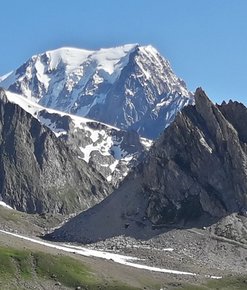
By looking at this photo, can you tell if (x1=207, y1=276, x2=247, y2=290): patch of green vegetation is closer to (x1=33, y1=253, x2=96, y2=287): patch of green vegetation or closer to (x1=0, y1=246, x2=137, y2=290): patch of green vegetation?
(x1=0, y1=246, x2=137, y2=290): patch of green vegetation

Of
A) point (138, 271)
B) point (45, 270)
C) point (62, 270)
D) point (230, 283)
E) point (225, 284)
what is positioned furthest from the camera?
point (138, 271)

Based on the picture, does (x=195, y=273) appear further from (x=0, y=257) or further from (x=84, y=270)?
(x=0, y=257)

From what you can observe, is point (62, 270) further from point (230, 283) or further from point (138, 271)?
point (230, 283)

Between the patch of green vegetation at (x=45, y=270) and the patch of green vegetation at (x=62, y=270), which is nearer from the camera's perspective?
the patch of green vegetation at (x=45, y=270)

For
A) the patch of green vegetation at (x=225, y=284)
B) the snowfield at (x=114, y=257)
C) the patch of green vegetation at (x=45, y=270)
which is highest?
the snowfield at (x=114, y=257)

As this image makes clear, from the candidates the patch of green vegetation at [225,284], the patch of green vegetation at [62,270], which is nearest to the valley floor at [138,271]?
the patch of green vegetation at [225,284]

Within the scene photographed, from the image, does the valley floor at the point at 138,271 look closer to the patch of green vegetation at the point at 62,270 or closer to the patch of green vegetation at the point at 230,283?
the patch of green vegetation at the point at 230,283

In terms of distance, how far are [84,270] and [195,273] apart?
3596 centimetres

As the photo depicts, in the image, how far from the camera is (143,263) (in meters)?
188

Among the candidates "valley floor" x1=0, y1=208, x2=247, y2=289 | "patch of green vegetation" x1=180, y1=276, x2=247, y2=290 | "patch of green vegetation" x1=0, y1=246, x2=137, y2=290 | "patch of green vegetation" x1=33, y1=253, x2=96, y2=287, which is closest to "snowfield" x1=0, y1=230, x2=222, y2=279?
"valley floor" x1=0, y1=208, x2=247, y2=289

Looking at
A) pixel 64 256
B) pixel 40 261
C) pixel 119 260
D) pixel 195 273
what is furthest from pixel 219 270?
pixel 40 261

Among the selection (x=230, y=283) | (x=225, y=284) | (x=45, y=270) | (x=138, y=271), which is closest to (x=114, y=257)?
(x=138, y=271)

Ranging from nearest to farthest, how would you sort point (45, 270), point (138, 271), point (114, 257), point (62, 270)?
point (45, 270), point (62, 270), point (138, 271), point (114, 257)

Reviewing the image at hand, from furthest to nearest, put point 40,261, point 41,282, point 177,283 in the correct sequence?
point 177,283, point 40,261, point 41,282
